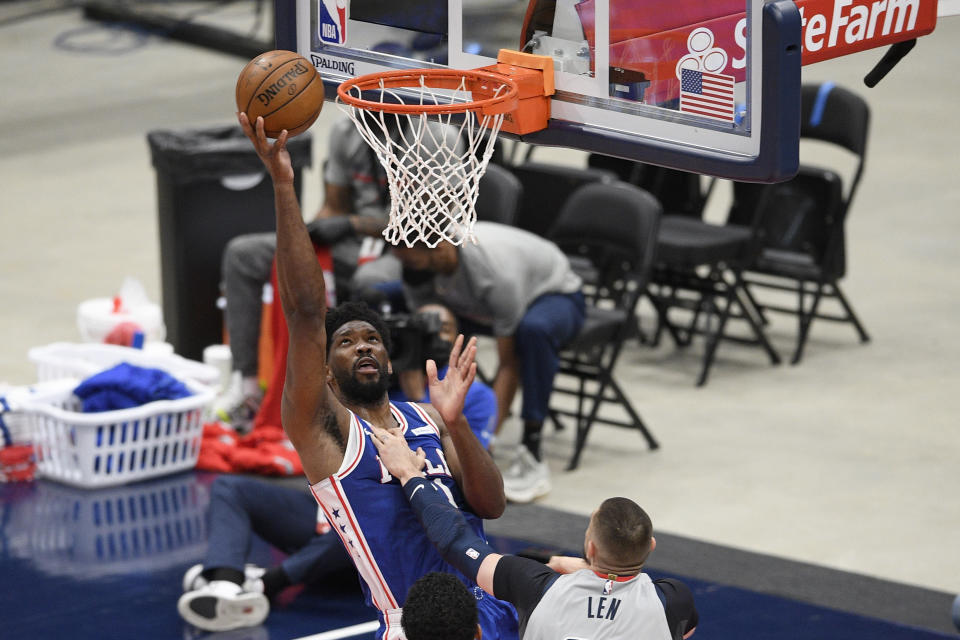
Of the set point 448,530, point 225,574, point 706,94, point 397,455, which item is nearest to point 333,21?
point 706,94

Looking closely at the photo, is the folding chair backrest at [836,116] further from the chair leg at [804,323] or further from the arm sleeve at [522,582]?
the arm sleeve at [522,582]

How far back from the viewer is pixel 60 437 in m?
7.28

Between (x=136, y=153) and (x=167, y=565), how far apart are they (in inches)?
304

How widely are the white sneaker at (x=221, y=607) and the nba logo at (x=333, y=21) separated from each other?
215 centimetres

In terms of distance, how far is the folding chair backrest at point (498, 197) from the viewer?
830 cm

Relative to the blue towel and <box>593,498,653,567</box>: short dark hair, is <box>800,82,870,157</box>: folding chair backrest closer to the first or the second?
the blue towel

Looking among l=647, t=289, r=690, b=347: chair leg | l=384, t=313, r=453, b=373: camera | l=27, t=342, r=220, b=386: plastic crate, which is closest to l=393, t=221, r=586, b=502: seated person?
l=384, t=313, r=453, b=373: camera

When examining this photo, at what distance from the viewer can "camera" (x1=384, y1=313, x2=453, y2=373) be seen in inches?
270

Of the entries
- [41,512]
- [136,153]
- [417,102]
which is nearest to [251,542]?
[41,512]

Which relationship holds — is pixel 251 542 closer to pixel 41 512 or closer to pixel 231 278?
pixel 41 512

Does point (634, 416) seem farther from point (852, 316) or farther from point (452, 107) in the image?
point (452, 107)

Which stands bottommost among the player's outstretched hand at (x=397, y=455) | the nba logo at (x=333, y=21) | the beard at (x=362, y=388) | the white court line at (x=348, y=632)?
the white court line at (x=348, y=632)

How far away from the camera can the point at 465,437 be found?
4480 mm

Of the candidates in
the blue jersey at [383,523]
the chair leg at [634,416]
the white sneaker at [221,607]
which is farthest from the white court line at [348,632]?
the chair leg at [634,416]
